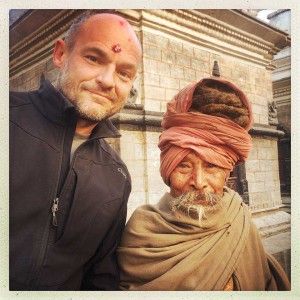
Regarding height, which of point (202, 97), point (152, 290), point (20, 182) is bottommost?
point (152, 290)

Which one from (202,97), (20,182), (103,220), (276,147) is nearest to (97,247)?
(103,220)

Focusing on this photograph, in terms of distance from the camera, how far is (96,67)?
2.01 metres

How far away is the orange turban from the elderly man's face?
0.04 meters

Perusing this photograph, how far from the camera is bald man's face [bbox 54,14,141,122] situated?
1995mm

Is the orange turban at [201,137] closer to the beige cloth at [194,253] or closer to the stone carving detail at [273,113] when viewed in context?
the beige cloth at [194,253]

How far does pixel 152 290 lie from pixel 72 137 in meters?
1.18

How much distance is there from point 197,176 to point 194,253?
0.52 metres

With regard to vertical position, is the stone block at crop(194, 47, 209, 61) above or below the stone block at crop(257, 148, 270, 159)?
above

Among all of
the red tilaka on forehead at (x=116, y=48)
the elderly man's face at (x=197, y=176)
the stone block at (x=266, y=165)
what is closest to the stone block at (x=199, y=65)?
the red tilaka on forehead at (x=116, y=48)

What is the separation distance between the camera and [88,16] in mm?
2096

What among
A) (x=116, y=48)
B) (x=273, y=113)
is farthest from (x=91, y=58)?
(x=273, y=113)

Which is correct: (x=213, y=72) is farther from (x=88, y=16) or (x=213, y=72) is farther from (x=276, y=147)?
(x=88, y=16)

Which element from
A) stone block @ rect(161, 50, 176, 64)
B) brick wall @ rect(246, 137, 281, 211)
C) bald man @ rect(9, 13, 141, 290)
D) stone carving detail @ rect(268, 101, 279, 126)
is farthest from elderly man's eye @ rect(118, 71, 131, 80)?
stone carving detail @ rect(268, 101, 279, 126)

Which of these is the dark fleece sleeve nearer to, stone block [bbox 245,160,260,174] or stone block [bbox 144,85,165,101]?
stone block [bbox 144,85,165,101]
